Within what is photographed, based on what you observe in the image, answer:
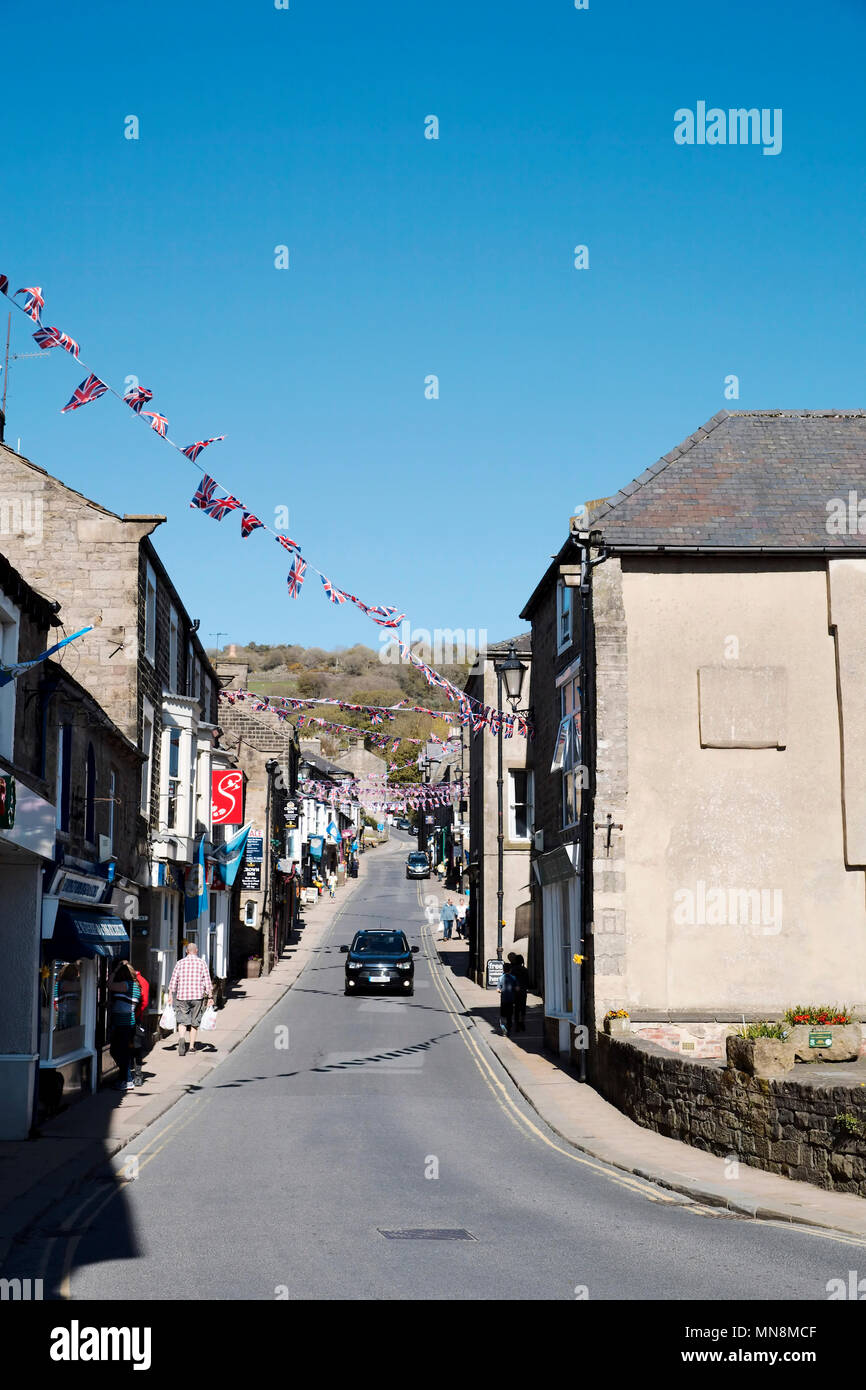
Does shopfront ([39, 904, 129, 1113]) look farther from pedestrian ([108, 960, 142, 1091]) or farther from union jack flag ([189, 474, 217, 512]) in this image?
union jack flag ([189, 474, 217, 512])

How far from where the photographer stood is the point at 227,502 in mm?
18156

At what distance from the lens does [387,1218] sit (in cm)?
1076

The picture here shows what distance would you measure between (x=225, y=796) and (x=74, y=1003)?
1308 cm

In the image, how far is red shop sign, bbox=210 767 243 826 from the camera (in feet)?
105

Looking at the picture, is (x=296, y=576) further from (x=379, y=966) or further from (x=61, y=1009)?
(x=379, y=966)

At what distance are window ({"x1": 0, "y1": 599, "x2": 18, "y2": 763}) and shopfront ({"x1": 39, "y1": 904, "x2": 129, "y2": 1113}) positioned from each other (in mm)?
2161

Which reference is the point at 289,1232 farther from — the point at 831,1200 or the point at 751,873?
the point at 751,873

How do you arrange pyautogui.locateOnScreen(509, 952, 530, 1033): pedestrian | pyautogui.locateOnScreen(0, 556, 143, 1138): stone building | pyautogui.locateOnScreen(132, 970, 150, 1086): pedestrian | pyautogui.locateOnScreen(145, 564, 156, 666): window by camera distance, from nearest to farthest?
pyautogui.locateOnScreen(0, 556, 143, 1138): stone building
pyautogui.locateOnScreen(132, 970, 150, 1086): pedestrian
pyautogui.locateOnScreen(145, 564, 156, 666): window
pyautogui.locateOnScreen(509, 952, 530, 1033): pedestrian

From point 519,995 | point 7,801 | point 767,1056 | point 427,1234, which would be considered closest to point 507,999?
point 519,995

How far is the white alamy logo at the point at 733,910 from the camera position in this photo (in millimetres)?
20406

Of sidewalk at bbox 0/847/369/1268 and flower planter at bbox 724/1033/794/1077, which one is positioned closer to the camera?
sidewalk at bbox 0/847/369/1268

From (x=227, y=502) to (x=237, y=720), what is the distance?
1142 inches

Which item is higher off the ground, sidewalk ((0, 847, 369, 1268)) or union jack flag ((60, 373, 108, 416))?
union jack flag ((60, 373, 108, 416))

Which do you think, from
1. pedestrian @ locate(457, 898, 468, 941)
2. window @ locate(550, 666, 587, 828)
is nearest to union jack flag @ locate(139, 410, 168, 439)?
window @ locate(550, 666, 587, 828)
